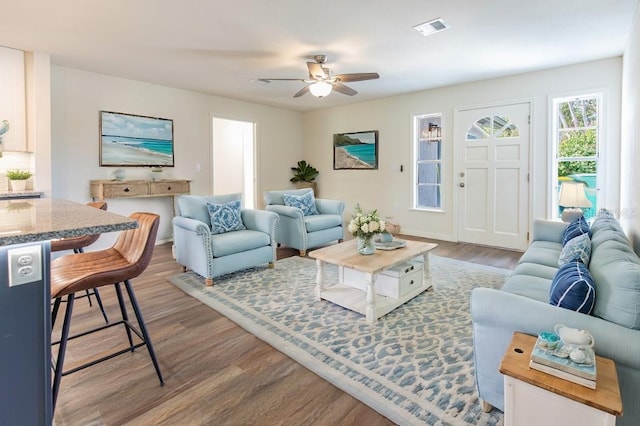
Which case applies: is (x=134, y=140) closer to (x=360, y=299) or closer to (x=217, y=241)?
(x=217, y=241)

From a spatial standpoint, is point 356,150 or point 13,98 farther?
point 356,150

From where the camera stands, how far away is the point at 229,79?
4.90 m

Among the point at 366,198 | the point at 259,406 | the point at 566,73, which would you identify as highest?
the point at 566,73

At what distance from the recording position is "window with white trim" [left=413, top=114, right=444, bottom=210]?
570cm

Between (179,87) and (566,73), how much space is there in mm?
5416

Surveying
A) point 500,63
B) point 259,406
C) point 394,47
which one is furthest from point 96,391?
point 500,63

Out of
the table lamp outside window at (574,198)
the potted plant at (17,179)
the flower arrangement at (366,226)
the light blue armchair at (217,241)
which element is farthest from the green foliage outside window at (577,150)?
the potted plant at (17,179)

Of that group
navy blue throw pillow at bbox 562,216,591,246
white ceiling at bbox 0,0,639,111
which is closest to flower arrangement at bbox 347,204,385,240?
navy blue throw pillow at bbox 562,216,591,246

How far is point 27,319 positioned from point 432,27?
11.6ft

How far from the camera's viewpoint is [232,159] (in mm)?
7684

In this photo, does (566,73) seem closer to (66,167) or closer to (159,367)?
(159,367)

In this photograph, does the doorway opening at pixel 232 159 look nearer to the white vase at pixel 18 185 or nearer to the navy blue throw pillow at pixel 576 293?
the white vase at pixel 18 185

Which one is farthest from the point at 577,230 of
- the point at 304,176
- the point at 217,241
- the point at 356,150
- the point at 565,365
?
the point at 304,176

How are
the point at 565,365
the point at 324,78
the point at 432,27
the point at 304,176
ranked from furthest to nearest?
the point at 304,176 < the point at 324,78 < the point at 432,27 < the point at 565,365
